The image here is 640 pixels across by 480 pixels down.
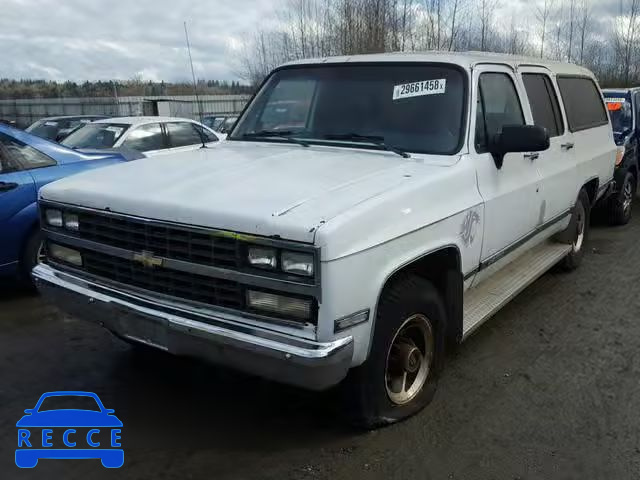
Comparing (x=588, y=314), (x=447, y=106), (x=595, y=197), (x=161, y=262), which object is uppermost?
(x=447, y=106)

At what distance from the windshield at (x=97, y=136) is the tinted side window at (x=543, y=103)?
6.36 metres

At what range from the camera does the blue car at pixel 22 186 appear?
5.25m

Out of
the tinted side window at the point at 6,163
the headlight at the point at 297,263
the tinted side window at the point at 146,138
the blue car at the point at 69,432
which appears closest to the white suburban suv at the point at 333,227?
the headlight at the point at 297,263

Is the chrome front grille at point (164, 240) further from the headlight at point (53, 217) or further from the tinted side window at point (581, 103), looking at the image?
the tinted side window at point (581, 103)

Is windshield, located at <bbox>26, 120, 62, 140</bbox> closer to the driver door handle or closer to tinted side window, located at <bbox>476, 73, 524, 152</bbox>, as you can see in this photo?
the driver door handle

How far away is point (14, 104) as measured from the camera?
89.0ft

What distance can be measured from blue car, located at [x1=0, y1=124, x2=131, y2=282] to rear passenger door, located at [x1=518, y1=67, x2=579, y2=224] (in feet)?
13.6

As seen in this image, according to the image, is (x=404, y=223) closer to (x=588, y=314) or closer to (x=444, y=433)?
(x=444, y=433)

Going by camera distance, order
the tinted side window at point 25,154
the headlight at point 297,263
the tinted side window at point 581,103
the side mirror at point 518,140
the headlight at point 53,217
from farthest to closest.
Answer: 1. the tinted side window at point 581,103
2. the tinted side window at point 25,154
3. the side mirror at point 518,140
4. the headlight at point 53,217
5. the headlight at point 297,263

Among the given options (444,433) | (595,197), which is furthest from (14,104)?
(444,433)

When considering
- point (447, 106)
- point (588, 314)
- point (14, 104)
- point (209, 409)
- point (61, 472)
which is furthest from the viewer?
point (14, 104)

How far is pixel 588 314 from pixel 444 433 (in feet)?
8.06

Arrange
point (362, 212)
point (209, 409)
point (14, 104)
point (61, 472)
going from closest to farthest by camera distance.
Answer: point (362, 212), point (61, 472), point (209, 409), point (14, 104)

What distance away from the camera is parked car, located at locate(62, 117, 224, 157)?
9.29 meters
